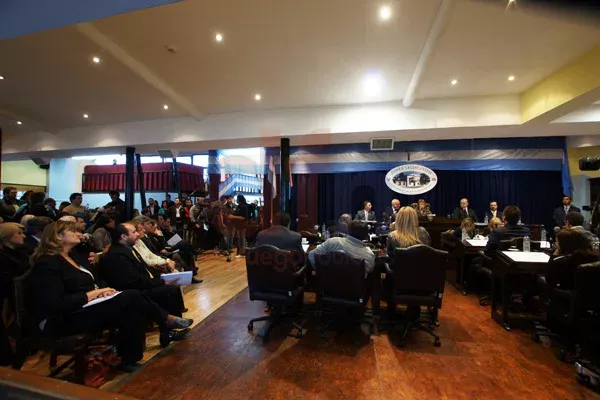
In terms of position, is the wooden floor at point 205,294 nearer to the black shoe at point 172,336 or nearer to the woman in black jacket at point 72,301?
the black shoe at point 172,336

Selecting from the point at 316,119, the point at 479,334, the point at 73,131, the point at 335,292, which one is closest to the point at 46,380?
the point at 335,292

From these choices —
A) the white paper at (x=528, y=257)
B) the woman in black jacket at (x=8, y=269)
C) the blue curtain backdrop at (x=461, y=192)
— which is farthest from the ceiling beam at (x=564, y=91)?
the woman in black jacket at (x=8, y=269)

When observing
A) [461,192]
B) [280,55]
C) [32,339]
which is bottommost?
[32,339]

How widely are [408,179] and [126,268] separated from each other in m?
6.77

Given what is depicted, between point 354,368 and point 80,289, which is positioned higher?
point 80,289

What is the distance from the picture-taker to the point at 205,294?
414 cm

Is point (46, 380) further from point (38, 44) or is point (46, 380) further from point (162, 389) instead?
point (38, 44)

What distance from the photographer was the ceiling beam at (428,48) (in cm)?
309

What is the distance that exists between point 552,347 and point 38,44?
7058mm

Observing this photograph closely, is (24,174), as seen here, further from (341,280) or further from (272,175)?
(341,280)

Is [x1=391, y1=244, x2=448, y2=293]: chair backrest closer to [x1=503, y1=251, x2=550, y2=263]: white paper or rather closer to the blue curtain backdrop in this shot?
[x1=503, y1=251, x2=550, y2=263]: white paper

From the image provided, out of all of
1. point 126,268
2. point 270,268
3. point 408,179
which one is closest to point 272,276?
point 270,268

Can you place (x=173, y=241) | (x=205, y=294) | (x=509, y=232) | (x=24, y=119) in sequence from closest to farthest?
(x=509, y=232)
(x=205, y=294)
(x=173, y=241)
(x=24, y=119)

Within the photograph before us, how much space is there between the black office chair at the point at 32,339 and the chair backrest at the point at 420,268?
8.16 feet
